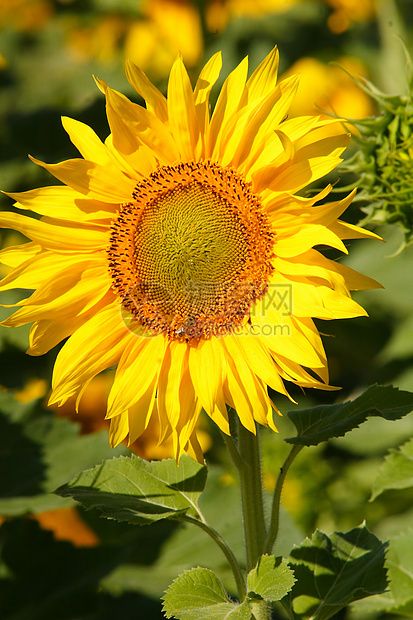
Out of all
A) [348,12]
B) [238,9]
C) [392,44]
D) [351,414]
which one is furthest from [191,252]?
[348,12]

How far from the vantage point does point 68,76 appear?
3857 millimetres

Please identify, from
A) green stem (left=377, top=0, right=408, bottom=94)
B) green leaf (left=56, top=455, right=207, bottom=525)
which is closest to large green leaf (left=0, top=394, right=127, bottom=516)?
green leaf (left=56, top=455, right=207, bottom=525)

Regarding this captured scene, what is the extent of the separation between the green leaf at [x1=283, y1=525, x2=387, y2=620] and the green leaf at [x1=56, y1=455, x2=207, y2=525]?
9.3 inches

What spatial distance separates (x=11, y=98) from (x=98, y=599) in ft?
7.81

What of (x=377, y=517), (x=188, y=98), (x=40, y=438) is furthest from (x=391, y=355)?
(x=188, y=98)

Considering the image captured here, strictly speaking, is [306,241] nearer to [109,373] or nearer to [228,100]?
[228,100]

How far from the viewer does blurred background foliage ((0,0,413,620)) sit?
6.41 ft

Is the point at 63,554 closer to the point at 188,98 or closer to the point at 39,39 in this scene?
the point at 188,98

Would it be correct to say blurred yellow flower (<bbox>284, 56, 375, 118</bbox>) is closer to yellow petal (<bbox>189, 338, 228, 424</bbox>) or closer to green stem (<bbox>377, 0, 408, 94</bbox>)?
green stem (<bbox>377, 0, 408, 94</bbox>)

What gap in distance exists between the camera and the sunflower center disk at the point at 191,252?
5.04ft

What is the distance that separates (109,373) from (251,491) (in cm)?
140

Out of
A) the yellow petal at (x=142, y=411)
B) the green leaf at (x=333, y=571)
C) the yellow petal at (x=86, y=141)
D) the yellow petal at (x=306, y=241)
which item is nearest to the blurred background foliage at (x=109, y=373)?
the green leaf at (x=333, y=571)

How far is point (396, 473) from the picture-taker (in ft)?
5.27

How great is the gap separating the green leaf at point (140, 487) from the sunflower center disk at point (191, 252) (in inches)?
10.7
